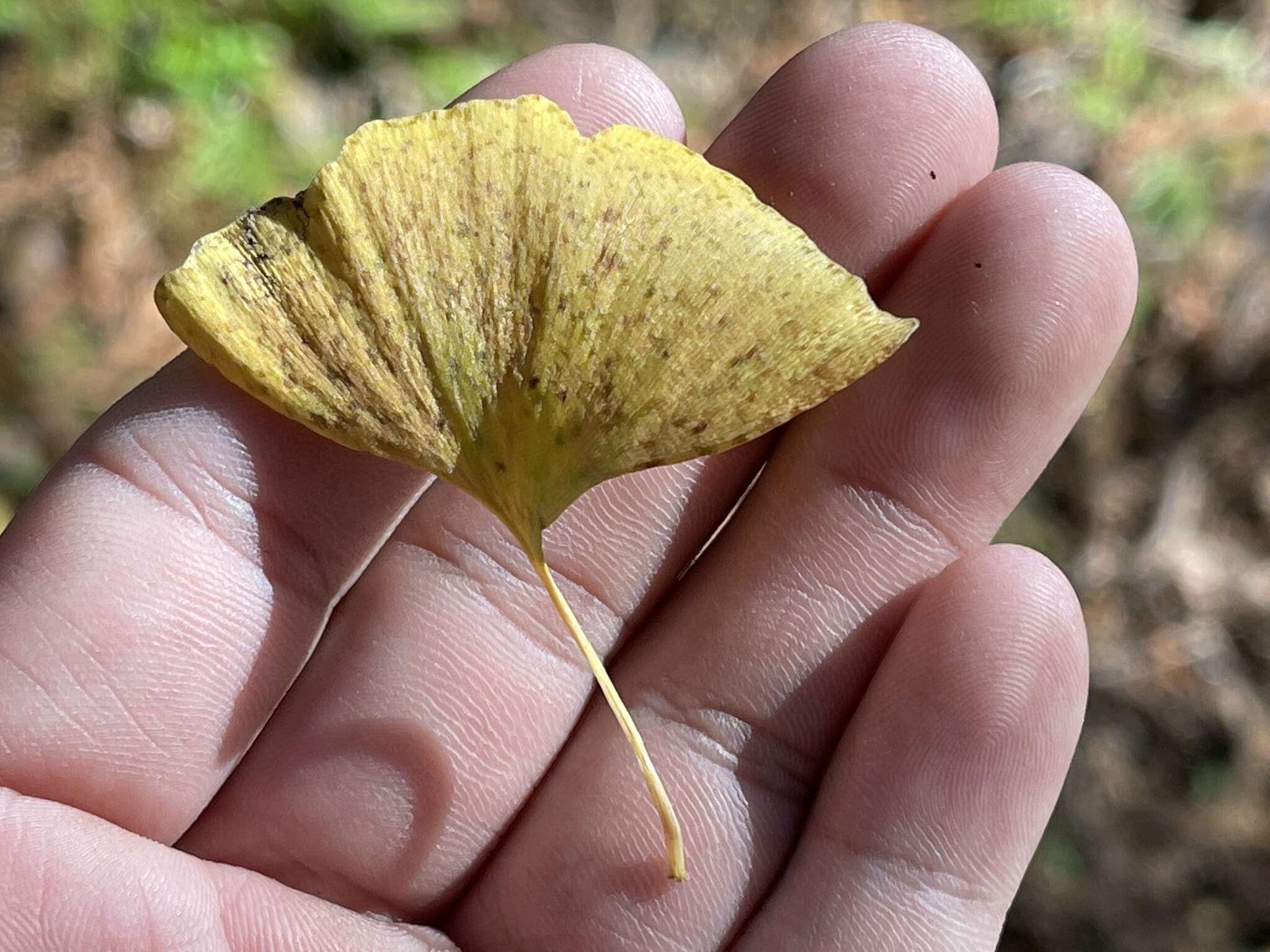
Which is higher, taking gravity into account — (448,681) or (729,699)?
(448,681)

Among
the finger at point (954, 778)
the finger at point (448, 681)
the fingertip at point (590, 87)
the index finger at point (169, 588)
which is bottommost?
the finger at point (954, 778)

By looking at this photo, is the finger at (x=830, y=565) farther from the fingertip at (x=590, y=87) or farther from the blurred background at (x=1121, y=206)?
the blurred background at (x=1121, y=206)

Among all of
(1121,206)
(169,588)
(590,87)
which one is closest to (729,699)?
(169,588)

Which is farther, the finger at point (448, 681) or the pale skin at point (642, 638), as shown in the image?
the finger at point (448, 681)

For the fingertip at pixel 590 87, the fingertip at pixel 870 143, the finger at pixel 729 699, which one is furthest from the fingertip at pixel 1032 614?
the fingertip at pixel 590 87

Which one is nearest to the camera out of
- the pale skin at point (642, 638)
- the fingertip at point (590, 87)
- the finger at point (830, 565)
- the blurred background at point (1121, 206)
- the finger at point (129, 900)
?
the finger at point (129, 900)

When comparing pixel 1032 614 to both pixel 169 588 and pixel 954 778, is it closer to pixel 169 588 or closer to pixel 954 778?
pixel 954 778

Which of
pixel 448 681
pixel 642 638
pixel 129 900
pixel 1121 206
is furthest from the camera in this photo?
pixel 1121 206

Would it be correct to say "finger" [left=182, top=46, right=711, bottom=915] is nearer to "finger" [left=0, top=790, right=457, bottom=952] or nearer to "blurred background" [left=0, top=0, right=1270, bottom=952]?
"finger" [left=0, top=790, right=457, bottom=952]
